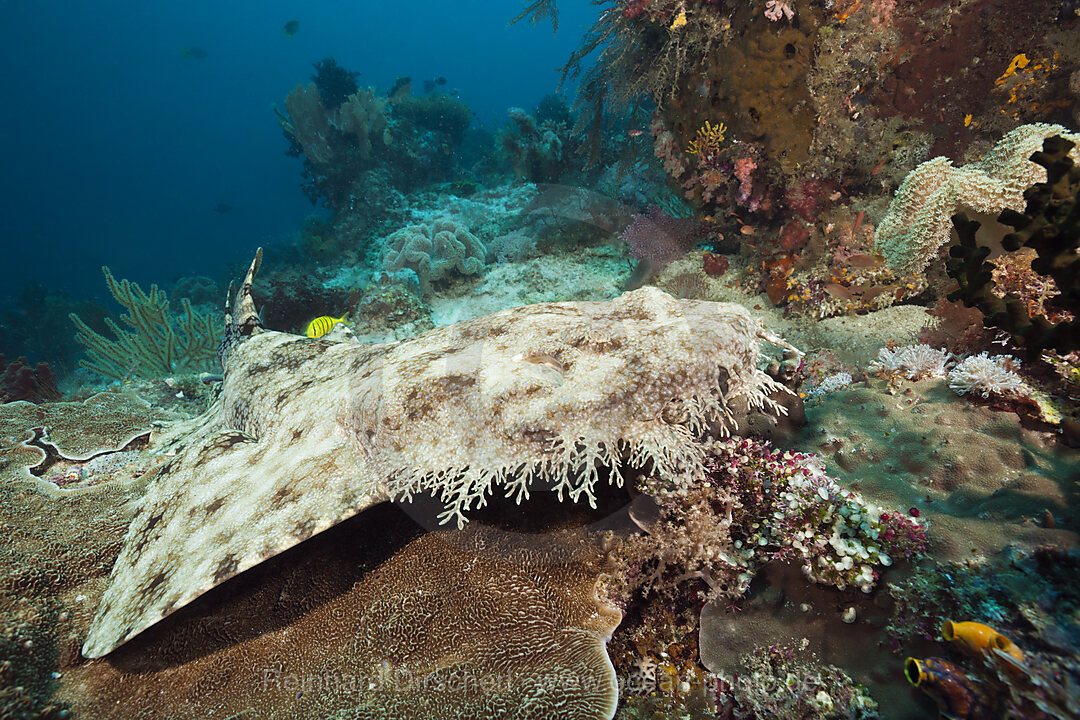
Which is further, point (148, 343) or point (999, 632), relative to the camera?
point (148, 343)

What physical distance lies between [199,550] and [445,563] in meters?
1.16

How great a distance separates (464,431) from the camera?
197 centimetres

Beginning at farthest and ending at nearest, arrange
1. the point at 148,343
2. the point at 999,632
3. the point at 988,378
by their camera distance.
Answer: the point at 148,343, the point at 988,378, the point at 999,632

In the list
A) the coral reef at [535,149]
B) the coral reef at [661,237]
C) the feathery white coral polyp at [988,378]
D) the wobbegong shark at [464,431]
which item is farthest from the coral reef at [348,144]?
the feathery white coral polyp at [988,378]

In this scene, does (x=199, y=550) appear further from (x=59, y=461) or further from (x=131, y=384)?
(x=131, y=384)

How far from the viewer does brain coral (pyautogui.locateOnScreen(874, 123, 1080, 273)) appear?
3465 mm

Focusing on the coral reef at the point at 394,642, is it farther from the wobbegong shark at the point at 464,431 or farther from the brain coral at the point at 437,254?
the brain coral at the point at 437,254

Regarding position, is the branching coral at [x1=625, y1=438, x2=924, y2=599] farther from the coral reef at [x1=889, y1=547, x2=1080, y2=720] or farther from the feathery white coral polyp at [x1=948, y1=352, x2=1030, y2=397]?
the feathery white coral polyp at [x1=948, y1=352, x2=1030, y2=397]

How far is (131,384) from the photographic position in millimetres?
6695

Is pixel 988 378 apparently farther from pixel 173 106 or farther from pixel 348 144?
pixel 173 106

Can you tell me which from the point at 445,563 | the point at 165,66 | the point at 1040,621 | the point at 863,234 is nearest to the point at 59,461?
the point at 445,563

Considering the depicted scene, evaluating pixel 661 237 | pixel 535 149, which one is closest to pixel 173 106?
pixel 535 149

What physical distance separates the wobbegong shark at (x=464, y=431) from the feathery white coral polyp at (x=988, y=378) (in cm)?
145

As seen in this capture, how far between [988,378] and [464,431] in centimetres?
299
